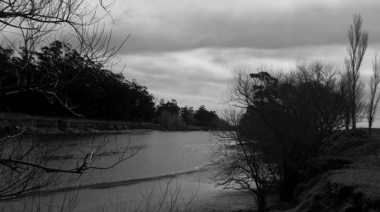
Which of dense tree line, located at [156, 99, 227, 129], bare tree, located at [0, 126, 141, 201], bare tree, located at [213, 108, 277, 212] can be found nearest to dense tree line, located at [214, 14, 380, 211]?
bare tree, located at [213, 108, 277, 212]

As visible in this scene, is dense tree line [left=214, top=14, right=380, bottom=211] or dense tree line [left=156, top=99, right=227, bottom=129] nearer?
dense tree line [left=214, top=14, right=380, bottom=211]

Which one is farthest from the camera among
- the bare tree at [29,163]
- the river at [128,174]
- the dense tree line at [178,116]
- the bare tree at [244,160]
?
the dense tree line at [178,116]

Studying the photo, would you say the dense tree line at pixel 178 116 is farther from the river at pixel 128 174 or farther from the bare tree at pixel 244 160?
the bare tree at pixel 244 160

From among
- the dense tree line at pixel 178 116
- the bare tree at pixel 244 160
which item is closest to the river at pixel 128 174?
the bare tree at pixel 244 160

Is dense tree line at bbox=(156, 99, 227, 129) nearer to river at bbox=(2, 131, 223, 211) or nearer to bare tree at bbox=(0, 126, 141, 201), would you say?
river at bbox=(2, 131, 223, 211)

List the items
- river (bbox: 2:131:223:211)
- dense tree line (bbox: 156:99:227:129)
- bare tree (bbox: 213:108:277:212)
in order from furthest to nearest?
dense tree line (bbox: 156:99:227:129) → river (bbox: 2:131:223:211) → bare tree (bbox: 213:108:277:212)

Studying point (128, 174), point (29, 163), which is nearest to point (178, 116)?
point (128, 174)

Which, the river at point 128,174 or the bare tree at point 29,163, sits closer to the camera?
the bare tree at point 29,163

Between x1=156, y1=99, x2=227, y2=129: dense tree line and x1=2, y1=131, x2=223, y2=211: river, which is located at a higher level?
x1=156, y1=99, x2=227, y2=129: dense tree line

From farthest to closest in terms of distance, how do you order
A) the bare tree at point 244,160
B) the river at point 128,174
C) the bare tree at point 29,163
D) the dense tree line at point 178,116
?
the dense tree line at point 178,116 → the river at point 128,174 → the bare tree at point 244,160 → the bare tree at point 29,163

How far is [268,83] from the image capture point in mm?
30547

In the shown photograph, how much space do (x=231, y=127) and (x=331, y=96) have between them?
8114 mm

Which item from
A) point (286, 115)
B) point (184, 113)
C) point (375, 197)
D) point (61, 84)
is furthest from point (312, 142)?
point (184, 113)

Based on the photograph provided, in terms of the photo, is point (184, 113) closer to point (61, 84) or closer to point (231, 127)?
point (231, 127)
